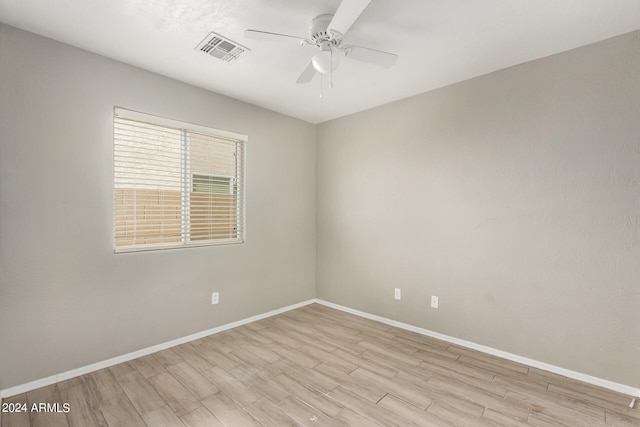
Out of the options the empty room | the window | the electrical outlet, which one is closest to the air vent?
the empty room

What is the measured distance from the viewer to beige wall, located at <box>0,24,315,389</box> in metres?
2.03

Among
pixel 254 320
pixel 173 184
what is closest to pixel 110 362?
pixel 254 320

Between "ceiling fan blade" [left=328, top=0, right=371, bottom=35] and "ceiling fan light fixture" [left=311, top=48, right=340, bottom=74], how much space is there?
0.17 m

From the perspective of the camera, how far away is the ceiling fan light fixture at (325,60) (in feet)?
6.19

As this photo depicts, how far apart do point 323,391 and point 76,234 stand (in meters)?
2.17

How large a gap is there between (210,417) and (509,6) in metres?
3.08

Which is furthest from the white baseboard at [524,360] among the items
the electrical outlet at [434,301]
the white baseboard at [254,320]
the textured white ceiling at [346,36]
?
the textured white ceiling at [346,36]

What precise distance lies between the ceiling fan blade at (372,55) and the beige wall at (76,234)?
172cm

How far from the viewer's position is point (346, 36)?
2.10 m

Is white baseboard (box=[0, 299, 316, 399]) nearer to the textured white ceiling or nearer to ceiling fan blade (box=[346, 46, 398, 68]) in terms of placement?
the textured white ceiling

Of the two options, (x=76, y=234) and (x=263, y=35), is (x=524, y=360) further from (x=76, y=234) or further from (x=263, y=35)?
(x=76, y=234)

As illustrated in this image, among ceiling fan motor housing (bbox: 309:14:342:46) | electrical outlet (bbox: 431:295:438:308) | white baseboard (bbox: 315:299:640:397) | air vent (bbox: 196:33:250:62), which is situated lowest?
white baseboard (bbox: 315:299:640:397)

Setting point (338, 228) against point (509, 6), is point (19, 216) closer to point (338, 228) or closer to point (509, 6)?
point (338, 228)

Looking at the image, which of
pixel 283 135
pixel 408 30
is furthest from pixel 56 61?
pixel 408 30
